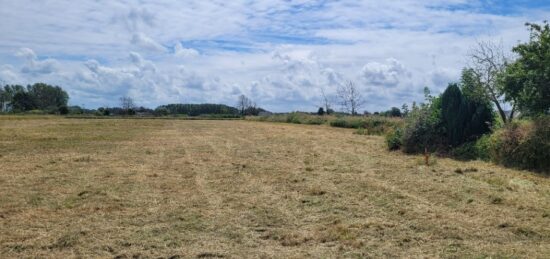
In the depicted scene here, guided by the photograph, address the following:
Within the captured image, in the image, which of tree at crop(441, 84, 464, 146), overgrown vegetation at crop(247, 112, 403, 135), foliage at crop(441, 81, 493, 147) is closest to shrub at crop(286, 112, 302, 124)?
overgrown vegetation at crop(247, 112, 403, 135)

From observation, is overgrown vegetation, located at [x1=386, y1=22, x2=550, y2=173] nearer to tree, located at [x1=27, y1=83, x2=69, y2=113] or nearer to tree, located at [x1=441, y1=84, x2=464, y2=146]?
tree, located at [x1=441, y1=84, x2=464, y2=146]

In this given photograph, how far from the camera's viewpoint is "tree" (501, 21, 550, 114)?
1420 cm

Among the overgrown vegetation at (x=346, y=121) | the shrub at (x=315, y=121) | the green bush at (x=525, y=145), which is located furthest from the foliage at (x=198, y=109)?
the green bush at (x=525, y=145)

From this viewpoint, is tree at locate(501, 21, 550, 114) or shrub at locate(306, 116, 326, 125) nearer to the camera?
tree at locate(501, 21, 550, 114)

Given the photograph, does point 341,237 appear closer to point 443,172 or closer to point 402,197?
point 402,197

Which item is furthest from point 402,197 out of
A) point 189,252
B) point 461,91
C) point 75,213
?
point 461,91

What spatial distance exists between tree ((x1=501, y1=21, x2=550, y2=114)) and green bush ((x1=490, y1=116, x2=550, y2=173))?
47 centimetres

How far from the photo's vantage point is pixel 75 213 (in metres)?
8.19

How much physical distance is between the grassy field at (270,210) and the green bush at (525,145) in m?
0.71

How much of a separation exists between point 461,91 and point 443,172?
6988 mm

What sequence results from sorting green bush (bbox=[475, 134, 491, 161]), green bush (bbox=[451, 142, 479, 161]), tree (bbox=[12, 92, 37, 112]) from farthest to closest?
tree (bbox=[12, 92, 37, 112])
green bush (bbox=[451, 142, 479, 161])
green bush (bbox=[475, 134, 491, 161])

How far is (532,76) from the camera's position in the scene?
14336 millimetres

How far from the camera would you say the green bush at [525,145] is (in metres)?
13.9

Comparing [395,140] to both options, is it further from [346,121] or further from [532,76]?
[346,121]
